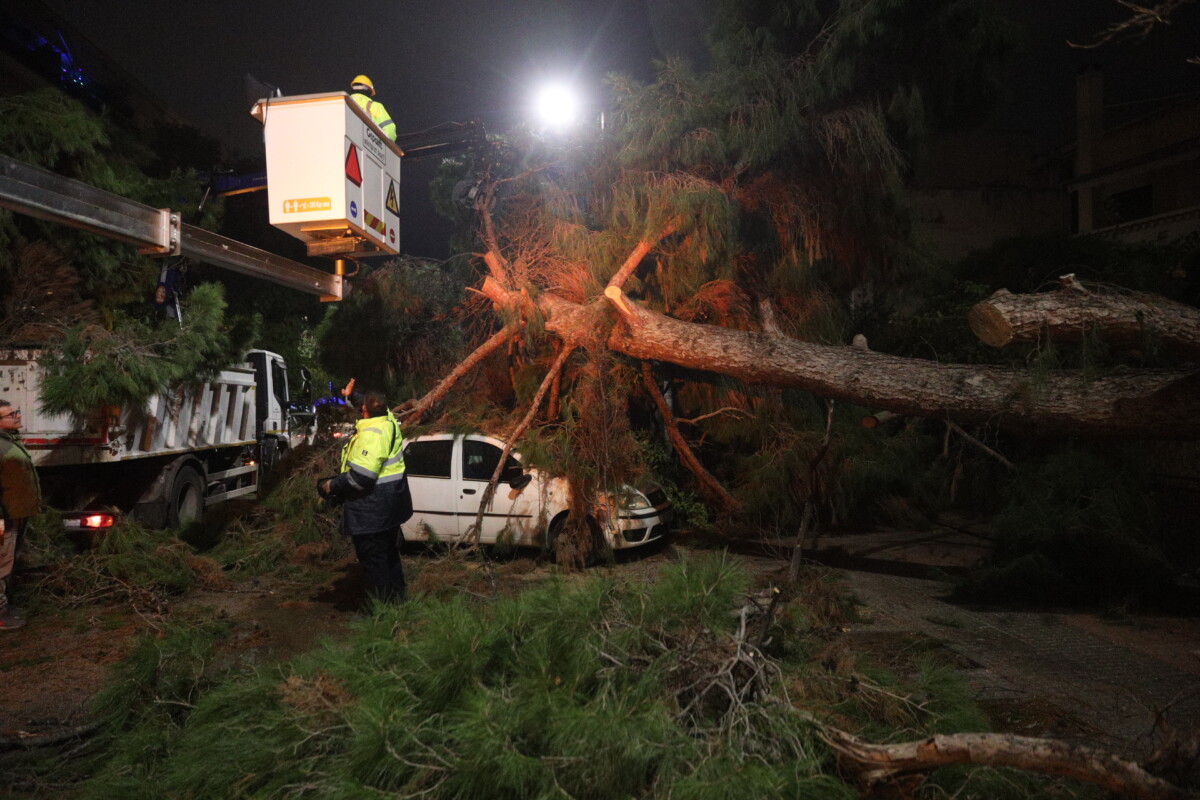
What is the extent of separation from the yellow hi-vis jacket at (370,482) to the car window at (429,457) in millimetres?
2469

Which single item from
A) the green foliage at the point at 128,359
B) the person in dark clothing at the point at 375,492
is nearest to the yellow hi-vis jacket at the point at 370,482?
the person in dark clothing at the point at 375,492

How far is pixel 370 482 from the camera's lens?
4.96m

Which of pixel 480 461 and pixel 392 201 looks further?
pixel 480 461

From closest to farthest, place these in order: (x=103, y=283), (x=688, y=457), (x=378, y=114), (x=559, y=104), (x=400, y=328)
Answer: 1. (x=378, y=114)
2. (x=688, y=457)
3. (x=559, y=104)
4. (x=400, y=328)
5. (x=103, y=283)

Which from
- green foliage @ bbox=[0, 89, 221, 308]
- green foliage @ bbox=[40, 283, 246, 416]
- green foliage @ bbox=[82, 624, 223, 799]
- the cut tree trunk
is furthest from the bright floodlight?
green foliage @ bbox=[82, 624, 223, 799]

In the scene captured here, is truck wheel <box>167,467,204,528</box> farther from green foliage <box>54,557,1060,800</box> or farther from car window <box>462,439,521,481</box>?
green foliage <box>54,557,1060,800</box>

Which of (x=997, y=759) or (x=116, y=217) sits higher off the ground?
(x=116, y=217)

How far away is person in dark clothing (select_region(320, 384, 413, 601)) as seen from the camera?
16.3ft

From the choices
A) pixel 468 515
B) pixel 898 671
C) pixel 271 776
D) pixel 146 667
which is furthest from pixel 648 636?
pixel 468 515

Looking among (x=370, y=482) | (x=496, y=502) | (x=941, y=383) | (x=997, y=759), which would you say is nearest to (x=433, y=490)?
(x=496, y=502)

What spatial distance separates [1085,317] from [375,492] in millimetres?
4814

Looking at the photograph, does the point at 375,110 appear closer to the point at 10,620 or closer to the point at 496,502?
the point at 496,502

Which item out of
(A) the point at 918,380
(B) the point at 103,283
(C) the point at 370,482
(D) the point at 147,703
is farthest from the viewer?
(B) the point at 103,283

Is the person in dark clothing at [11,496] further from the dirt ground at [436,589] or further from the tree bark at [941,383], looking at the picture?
the tree bark at [941,383]
